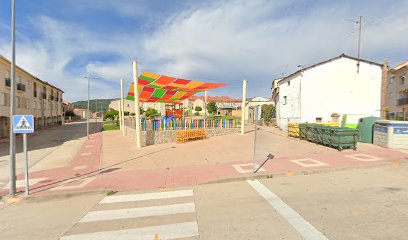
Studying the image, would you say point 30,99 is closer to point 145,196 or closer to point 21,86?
point 21,86

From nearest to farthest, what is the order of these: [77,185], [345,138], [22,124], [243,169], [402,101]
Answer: [22,124], [77,185], [243,169], [345,138], [402,101]

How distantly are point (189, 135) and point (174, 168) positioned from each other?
7822 millimetres

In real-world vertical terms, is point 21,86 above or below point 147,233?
above

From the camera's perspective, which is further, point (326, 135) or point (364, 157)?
point (326, 135)

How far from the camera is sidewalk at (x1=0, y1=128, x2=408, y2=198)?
7613 mm

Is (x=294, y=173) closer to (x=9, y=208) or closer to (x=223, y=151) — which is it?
(x=223, y=151)

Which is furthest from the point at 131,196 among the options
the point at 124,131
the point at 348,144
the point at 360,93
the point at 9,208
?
the point at 360,93

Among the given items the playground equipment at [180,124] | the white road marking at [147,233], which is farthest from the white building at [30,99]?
the white road marking at [147,233]

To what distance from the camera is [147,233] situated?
4312 millimetres

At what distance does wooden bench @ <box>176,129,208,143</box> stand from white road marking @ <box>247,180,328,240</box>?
10524mm

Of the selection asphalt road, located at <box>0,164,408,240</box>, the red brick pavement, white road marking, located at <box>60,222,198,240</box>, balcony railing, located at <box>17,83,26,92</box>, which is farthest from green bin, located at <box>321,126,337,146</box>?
balcony railing, located at <box>17,83,26,92</box>

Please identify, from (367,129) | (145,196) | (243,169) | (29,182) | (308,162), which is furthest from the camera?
(367,129)

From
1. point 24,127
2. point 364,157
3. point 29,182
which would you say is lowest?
point 29,182

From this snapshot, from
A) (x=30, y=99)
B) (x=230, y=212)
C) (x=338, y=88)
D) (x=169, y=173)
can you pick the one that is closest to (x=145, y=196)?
(x=169, y=173)
